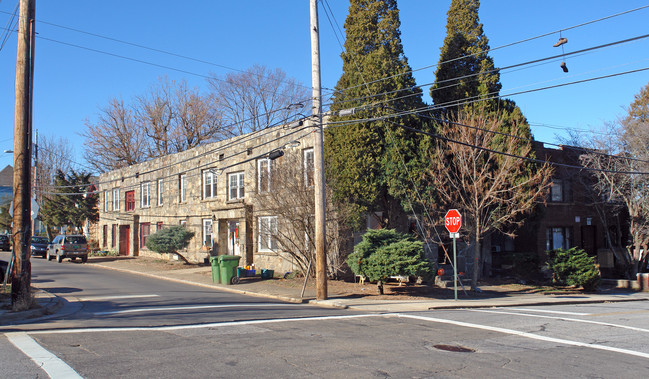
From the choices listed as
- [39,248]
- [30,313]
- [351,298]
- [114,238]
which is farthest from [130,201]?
[30,313]

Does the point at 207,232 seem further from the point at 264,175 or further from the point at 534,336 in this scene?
the point at 534,336

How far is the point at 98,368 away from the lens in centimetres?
643

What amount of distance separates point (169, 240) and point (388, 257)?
47.5 feet

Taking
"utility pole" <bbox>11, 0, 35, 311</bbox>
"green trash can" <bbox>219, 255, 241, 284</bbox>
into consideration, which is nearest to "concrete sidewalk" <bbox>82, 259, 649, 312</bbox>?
"green trash can" <bbox>219, 255, 241, 284</bbox>

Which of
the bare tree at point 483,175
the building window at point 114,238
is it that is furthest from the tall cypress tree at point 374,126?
the building window at point 114,238

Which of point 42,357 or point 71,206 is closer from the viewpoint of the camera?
point 42,357

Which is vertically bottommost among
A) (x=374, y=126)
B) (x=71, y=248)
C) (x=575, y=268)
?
(x=575, y=268)

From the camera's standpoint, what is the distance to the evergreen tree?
130 feet

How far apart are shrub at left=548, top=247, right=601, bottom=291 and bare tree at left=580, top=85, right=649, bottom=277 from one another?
425 cm

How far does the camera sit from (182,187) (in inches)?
1195

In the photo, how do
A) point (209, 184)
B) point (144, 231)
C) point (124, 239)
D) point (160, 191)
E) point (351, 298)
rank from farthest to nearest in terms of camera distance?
point (124, 239)
point (144, 231)
point (160, 191)
point (209, 184)
point (351, 298)

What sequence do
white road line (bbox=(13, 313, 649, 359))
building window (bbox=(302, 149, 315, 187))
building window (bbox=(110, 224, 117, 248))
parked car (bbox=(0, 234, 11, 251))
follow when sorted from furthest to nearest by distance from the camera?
parked car (bbox=(0, 234, 11, 251)) → building window (bbox=(110, 224, 117, 248)) → building window (bbox=(302, 149, 315, 187)) → white road line (bbox=(13, 313, 649, 359))

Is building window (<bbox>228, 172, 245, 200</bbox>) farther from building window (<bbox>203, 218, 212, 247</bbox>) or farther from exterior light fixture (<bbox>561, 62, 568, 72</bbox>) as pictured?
exterior light fixture (<bbox>561, 62, 568, 72</bbox>)

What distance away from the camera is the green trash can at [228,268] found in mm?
19469
